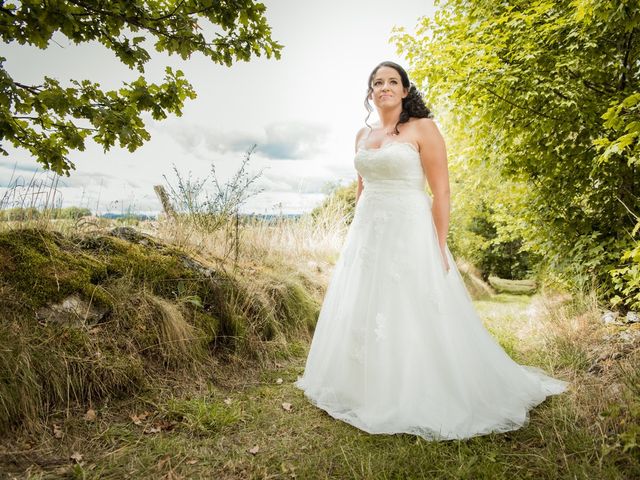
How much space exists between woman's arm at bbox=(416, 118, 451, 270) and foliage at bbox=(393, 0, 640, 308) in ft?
5.24

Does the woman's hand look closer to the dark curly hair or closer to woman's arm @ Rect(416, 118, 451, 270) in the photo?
woman's arm @ Rect(416, 118, 451, 270)

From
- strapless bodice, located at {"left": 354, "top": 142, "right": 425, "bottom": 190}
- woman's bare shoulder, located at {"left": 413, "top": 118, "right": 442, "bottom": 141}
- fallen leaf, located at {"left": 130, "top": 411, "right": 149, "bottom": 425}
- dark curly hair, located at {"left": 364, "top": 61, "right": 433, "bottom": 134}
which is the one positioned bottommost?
fallen leaf, located at {"left": 130, "top": 411, "right": 149, "bottom": 425}

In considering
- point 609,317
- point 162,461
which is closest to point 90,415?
point 162,461

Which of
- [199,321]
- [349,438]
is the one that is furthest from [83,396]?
[349,438]

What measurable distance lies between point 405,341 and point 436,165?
1398 mm

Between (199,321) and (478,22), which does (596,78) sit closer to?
(478,22)

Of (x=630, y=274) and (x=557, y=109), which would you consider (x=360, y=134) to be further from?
(x=630, y=274)

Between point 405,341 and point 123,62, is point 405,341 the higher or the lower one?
the lower one

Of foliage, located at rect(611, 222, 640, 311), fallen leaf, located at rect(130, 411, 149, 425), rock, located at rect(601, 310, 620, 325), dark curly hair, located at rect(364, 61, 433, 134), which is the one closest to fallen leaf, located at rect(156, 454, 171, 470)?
fallen leaf, located at rect(130, 411, 149, 425)

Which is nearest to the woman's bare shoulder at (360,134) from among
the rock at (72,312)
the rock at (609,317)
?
the rock at (72,312)

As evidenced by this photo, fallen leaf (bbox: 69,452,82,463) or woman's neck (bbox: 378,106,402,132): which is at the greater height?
woman's neck (bbox: 378,106,402,132)

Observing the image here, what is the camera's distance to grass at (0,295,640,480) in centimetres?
215

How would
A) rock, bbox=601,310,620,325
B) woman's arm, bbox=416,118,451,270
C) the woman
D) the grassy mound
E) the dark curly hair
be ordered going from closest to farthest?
the grassy mound
the woman
woman's arm, bbox=416,118,451,270
the dark curly hair
rock, bbox=601,310,620,325

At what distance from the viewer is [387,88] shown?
329cm
